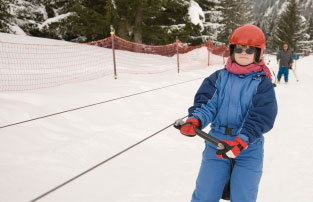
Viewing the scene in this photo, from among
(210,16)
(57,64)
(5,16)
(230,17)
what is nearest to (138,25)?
(57,64)

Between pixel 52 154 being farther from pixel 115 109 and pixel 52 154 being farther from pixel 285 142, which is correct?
pixel 285 142

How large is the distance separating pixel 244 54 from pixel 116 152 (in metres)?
2.57

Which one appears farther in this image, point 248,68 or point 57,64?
point 57,64

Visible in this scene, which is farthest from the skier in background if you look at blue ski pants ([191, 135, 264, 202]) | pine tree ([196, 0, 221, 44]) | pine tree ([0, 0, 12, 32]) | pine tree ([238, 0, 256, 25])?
pine tree ([238, 0, 256, 25])

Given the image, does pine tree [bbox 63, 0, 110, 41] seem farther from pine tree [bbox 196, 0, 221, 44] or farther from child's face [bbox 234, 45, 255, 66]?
child's face [bbox 234, 45, 255, 66]

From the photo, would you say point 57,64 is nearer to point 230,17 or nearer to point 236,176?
point 236,176

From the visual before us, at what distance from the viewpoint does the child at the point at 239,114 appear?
184 cm

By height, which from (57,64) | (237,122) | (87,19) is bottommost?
(57,64)

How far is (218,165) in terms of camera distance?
1.93 meters

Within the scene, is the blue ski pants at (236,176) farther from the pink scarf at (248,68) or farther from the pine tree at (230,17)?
the pine tree at (230,17)

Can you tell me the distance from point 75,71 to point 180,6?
941 cm

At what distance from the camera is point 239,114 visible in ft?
6.36

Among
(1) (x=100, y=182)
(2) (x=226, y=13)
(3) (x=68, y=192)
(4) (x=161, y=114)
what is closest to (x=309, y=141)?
(4) (x=161, y=114)

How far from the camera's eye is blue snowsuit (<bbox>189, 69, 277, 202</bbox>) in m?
1.82
